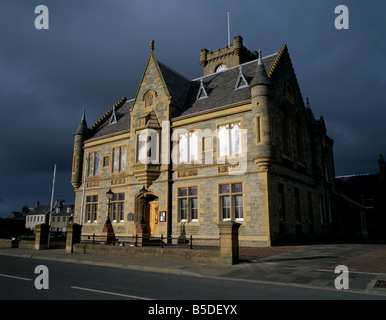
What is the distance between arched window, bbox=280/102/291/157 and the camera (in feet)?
76.9

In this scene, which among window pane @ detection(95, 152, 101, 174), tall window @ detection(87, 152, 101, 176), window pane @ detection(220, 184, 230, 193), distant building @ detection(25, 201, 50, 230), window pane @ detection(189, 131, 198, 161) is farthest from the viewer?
distant building @ detection(25, 201, 50, 230)

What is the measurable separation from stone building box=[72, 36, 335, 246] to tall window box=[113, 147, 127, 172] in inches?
4.1

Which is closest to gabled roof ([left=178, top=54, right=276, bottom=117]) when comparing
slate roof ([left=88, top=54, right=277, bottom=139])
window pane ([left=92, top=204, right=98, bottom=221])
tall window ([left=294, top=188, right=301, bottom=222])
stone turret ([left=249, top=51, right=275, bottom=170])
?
slate roof ([left=88, top=54, right=277, bottom=139])

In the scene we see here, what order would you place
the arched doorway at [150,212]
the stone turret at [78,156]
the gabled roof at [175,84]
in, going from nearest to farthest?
the arched doorway at [150,212] → the gabled roof at [175,84] → the stone turret at [78,156]

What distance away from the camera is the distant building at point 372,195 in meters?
39.9

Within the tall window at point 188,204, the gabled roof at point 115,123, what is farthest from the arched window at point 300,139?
the gabled roof at point 115,123

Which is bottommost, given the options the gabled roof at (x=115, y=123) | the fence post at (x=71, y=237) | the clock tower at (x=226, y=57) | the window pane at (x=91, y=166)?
the fence post at (x=71, y=237)

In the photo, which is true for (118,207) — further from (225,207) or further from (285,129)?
(285,129)

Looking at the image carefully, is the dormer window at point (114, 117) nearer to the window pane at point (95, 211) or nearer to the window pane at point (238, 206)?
the window pane at point (95, 211)

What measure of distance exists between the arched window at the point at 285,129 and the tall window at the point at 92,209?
18.9 m

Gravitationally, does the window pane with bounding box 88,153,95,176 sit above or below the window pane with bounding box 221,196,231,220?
above

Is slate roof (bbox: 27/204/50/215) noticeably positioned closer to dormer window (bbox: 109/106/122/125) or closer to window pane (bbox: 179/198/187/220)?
dormer window (bbox: 109/106/122/125)

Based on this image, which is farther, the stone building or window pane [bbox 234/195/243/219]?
window pane [bbox 234/195/243/219]
